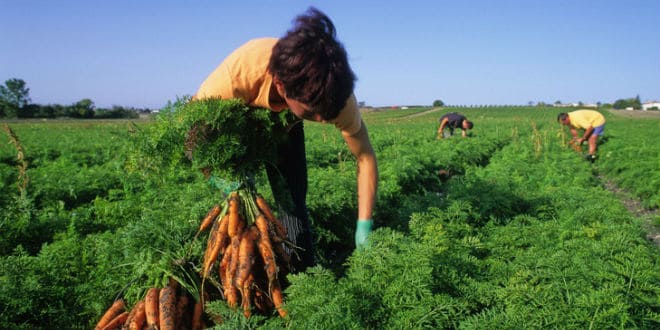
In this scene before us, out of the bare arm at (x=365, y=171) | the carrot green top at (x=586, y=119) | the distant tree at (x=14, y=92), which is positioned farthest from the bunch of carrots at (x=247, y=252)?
the distant tree at (x=14, y=92)

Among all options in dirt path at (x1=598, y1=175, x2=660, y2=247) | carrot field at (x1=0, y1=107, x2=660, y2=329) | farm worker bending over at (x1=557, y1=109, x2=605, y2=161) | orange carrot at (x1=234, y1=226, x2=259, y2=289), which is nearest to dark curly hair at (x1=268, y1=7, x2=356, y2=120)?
carrot field at (x1=0, y1=107, x2=660, y2=329)

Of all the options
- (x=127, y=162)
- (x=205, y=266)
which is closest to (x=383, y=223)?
(x=205, y=266)

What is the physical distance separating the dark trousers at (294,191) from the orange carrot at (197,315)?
3.05ft

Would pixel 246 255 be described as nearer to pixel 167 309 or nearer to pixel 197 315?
pixel 197 315

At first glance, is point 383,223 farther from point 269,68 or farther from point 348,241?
point 269,68

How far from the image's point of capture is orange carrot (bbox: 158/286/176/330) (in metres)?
2.58

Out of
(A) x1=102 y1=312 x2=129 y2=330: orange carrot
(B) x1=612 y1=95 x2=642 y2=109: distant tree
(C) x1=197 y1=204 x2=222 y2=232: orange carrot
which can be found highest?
(C) x1=197 y1=204 x2=222 y2=232: orange carrot

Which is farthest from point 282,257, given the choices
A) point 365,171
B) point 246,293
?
point 365,171

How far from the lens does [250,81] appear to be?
284 centimetres

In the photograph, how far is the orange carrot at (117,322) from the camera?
2.72 metres

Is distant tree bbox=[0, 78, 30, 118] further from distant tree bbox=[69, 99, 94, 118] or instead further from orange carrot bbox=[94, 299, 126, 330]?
orange carrot bbox=[94, 299, 126, 330]

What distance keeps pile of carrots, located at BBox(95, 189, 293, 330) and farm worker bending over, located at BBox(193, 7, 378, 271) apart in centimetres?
47

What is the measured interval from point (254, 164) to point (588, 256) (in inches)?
93.9

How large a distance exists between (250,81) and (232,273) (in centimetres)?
127
